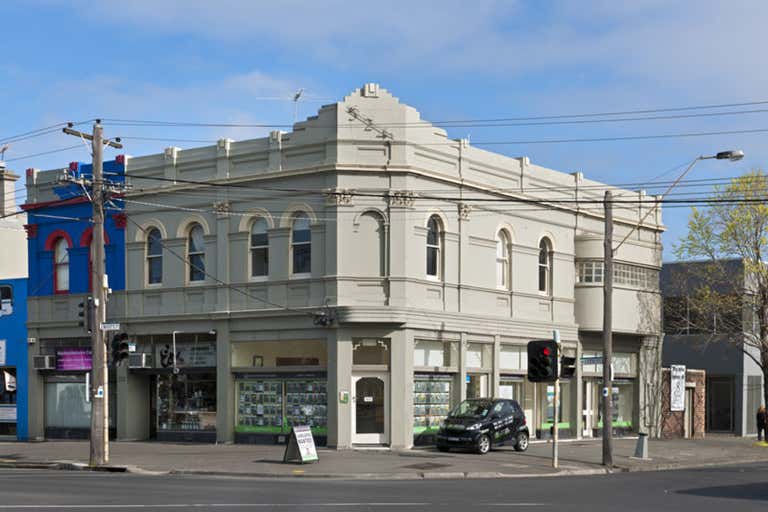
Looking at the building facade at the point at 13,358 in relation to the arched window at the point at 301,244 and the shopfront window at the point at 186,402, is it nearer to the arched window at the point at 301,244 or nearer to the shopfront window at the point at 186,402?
the shopfront window at the point at 186,402

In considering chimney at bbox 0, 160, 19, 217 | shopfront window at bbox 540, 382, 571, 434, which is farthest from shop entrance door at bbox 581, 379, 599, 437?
chimney at bbox 0, 160, 19, 217

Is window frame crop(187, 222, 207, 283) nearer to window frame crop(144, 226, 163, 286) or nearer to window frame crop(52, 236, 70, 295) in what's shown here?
window frame crop(144, 226, 163, 286)

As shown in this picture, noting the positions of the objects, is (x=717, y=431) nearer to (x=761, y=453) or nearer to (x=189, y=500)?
(x=761, y=453)

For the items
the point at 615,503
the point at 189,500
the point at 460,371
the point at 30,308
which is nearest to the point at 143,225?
the point at 30,308

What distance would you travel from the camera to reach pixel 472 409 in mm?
30266

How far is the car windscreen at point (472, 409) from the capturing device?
29969 mm

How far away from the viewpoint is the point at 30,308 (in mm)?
37469

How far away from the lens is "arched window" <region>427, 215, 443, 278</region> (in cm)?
3216

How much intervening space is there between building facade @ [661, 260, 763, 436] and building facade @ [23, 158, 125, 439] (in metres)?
23.6

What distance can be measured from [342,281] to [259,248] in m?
3.35

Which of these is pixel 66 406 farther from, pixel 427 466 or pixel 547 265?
pixel 547 265

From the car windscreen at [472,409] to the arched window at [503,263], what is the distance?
5.55m

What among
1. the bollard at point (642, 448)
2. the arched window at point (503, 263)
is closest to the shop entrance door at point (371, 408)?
the arched window at point (503, 263)

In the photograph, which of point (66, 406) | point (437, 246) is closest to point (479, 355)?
point (437, 246)
